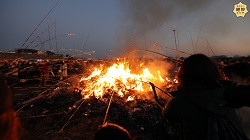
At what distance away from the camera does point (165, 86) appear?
11.1 metres

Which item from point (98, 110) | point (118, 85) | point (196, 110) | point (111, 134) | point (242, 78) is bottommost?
point (98, 110)

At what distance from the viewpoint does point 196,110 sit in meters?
2.37

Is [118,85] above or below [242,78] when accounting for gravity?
below

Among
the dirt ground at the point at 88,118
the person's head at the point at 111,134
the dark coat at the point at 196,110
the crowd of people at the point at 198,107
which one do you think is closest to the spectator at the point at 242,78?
the crowd of people at the point at 198,107

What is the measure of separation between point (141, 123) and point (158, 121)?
22.6 inches

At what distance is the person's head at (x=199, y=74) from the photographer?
2455 mm

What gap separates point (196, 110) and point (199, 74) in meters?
0.37

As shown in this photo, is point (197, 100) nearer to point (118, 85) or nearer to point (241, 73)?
point (241, 73)

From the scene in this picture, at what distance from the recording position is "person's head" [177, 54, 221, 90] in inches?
96.7

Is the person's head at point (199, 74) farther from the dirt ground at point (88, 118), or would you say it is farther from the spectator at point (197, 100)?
the dirt ground at point (88, 118)

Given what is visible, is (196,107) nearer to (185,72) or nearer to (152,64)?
(185,72)

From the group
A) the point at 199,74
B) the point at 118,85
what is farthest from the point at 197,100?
the point at 118,85

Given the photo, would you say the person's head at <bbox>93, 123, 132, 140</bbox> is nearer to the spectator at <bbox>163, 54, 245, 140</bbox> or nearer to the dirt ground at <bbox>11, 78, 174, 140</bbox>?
the spectator at <bbox>163, 54, 245, 140</bbox>

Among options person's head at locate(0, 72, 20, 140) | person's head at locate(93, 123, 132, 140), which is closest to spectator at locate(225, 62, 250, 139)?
person's head at locate(93, 123, 132, 140)
